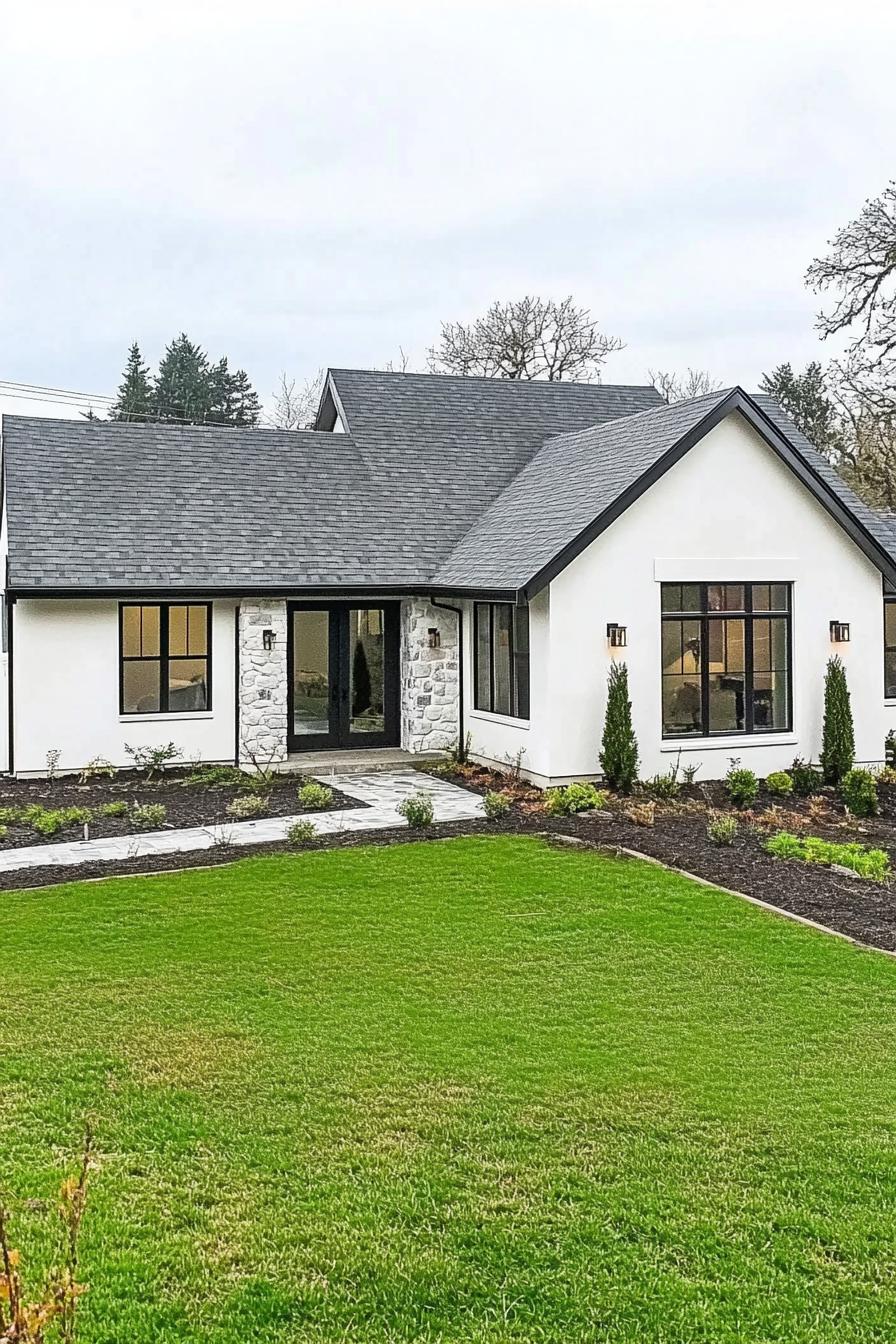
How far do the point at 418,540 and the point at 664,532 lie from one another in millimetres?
4368

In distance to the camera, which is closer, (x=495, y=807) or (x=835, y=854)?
(x=835, y=854)

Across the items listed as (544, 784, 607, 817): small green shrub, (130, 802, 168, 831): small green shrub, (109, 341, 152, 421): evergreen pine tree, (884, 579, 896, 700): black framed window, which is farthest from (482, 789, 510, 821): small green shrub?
(109, 341, 152, 421): evergreen pine tree

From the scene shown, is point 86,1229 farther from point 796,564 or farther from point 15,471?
point 15,471

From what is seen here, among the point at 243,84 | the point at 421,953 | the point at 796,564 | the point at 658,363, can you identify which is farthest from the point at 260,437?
the point at 658,363

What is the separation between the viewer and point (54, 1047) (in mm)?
5859

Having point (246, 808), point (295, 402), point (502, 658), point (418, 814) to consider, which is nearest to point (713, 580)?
point (502, 658)

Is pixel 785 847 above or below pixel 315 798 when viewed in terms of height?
below

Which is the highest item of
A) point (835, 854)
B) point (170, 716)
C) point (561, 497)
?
point (561, 497)

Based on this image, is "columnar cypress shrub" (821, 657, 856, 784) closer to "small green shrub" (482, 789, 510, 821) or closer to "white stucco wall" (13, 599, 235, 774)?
"small green shrub" (482, 789, 510, 821)

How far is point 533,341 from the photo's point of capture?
39.4 metres

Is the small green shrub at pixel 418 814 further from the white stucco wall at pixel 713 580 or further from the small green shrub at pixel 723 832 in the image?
the small green shrub at pixel 723 832

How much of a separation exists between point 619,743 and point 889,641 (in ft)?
18.9

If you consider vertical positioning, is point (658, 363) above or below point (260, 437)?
above

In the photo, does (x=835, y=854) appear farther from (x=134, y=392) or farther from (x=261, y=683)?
(x=134, y=392)
